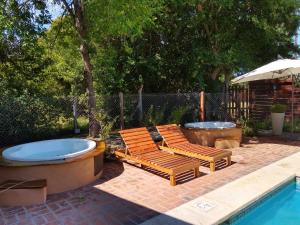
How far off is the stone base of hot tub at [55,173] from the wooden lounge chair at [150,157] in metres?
1.23

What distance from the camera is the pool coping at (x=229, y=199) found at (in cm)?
405

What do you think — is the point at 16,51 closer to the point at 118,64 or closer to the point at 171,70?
the point at 118,64

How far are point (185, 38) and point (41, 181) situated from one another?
9929 millimetres

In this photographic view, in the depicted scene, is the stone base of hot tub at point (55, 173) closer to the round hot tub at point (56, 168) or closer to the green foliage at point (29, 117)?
the round hot tub at point (56, 168)

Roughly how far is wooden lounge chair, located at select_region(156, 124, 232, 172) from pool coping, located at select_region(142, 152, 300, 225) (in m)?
0.76

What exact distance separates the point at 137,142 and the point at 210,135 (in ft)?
8.50

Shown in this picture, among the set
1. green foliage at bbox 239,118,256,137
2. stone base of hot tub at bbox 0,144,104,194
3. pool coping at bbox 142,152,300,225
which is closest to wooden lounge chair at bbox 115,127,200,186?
pool coping at bbox 142,152,300,225

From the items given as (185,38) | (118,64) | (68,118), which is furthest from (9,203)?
(185,38)

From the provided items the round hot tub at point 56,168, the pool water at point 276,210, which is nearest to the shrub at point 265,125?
the pool water at point 276,210

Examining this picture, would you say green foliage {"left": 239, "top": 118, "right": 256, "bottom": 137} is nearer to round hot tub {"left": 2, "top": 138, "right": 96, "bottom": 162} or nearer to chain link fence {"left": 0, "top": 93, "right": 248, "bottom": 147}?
chain link fence {"left": 0, "top": 93, "right": 248, "bottom": 147}

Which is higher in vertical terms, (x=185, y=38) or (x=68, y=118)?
(x=185, y=38)

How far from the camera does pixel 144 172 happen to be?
6.34 metres

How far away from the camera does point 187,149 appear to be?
6984mm

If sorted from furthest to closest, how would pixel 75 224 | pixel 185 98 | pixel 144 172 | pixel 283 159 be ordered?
1. pixel 185 98
2. pixel 283 159
3. pixel 144 172
4. pixel 75 224
